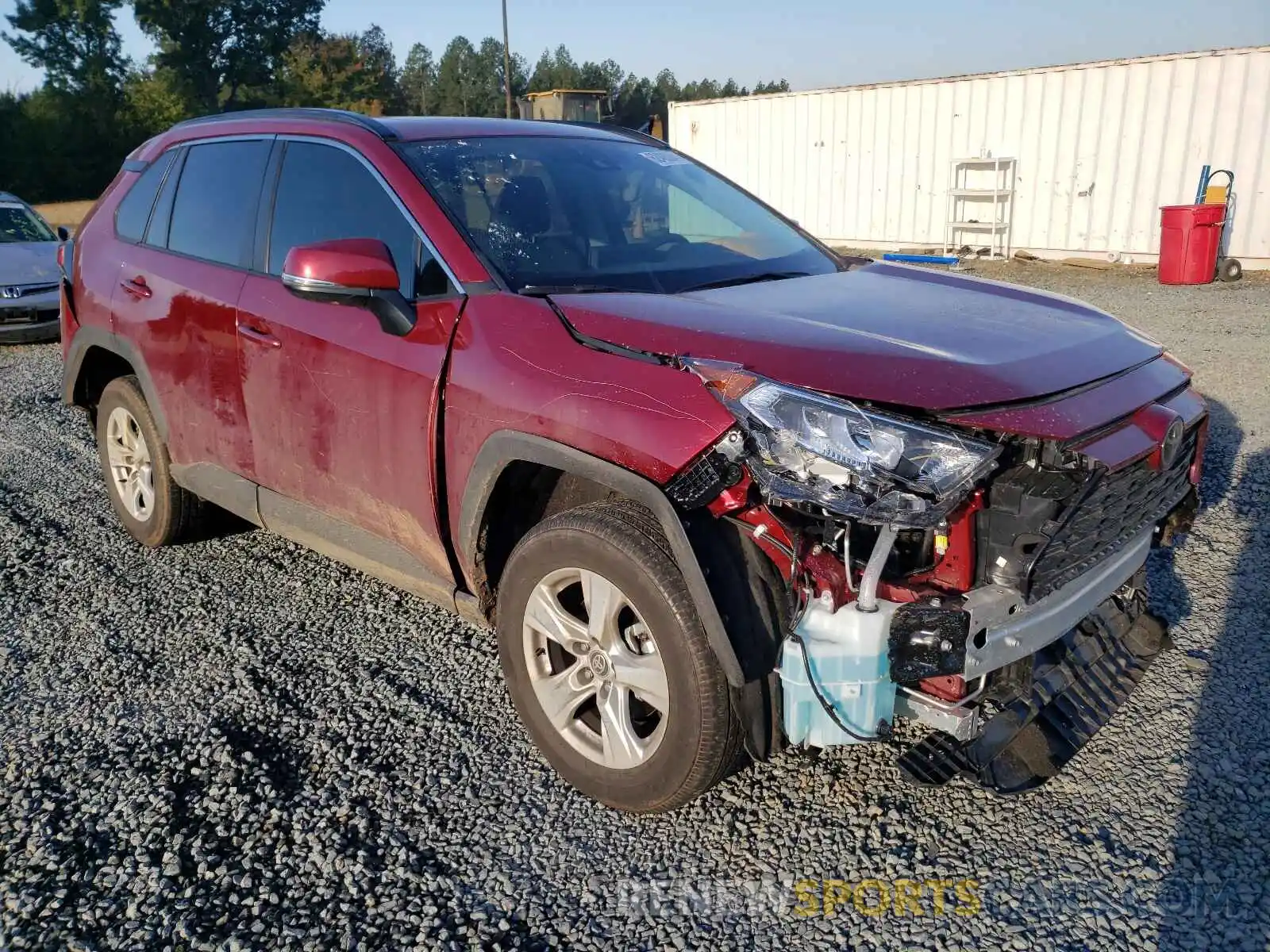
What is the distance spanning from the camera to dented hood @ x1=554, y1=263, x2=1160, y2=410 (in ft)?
7.81

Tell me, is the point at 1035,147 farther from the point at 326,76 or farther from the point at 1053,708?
the point at 326,76

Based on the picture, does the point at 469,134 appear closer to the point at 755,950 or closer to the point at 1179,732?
the point at 755,950

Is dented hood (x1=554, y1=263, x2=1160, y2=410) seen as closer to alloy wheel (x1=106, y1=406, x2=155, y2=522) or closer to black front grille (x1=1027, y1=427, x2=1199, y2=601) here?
black front grille (x1=1027, y1=427, x2=1199, y2=601)

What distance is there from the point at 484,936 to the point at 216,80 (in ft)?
212

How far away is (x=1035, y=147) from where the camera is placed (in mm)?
16516

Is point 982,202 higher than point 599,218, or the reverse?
point 599,218

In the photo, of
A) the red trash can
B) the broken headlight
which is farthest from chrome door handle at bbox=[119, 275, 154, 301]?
the red trash can

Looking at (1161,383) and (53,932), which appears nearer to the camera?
(53,932)

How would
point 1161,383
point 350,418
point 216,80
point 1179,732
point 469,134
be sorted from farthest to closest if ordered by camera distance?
point 216,80 → point 469,134 → point 350,418 → point 1179,732 → point 1161,383

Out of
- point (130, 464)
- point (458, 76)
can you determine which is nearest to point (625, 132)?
point (130, 464)

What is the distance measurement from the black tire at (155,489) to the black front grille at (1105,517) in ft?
12.4

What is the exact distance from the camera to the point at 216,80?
57.2m

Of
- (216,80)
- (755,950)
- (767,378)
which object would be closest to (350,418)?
(767,378)

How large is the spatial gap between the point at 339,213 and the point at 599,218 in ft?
3.08
